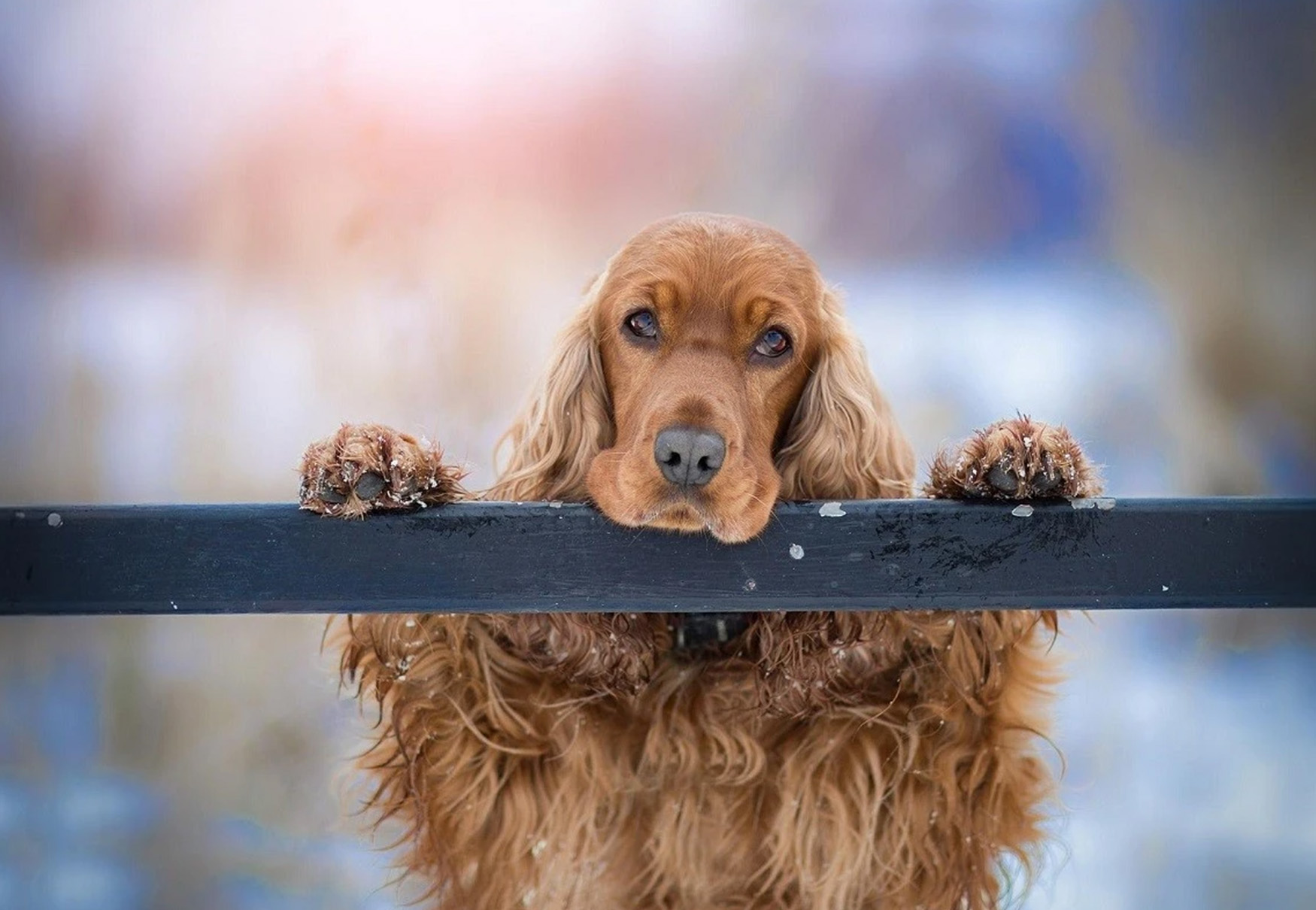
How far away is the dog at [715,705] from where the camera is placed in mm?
2541

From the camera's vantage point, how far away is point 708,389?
231 centimetres

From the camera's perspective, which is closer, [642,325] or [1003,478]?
[1003,478]

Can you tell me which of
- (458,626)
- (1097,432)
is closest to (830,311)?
(458,626)

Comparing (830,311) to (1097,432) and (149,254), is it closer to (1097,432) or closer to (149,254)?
(1097,432)

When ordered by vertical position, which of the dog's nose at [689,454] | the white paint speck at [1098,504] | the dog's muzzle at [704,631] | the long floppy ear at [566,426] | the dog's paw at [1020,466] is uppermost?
the long floppy ear at [566,426]

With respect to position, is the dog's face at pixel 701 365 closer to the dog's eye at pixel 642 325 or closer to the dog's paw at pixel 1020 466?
the dog's eye at pixel 642 325

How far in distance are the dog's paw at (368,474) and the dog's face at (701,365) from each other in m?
0.30

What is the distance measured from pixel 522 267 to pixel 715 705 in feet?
7.24

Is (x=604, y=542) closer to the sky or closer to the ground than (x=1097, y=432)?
closer to the ground

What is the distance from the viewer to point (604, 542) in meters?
1.78

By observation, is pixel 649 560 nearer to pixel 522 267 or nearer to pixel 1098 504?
pixel 1098 504

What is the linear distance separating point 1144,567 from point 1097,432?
2.59 meters

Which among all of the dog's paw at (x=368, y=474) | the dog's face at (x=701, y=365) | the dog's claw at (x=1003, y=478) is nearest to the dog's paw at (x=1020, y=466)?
the dog's claw at (x=1003, y=478)

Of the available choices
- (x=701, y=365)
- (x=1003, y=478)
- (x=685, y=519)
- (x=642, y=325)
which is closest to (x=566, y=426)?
(x=642, y=325)
